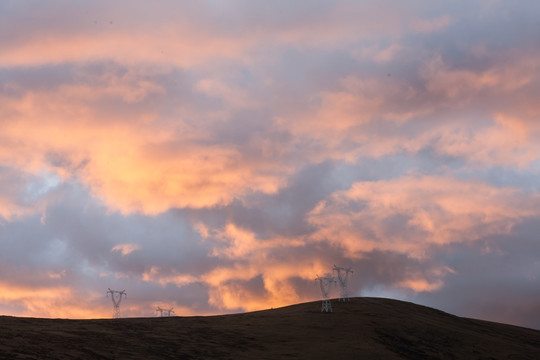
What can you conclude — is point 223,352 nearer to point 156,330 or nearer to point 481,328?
point 156,330

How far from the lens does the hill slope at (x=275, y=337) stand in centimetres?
8494

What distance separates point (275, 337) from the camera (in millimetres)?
110000

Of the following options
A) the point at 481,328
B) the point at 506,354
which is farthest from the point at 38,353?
the point at 481,328

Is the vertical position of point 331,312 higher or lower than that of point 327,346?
higher

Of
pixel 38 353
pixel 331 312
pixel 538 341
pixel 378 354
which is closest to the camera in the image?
pixel 38 353

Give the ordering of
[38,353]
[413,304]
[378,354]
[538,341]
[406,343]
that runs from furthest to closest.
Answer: [413,304] < [538,341] < [406,343] < [378,354] < [38,353]

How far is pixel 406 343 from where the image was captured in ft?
386

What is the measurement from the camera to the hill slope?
84.9m

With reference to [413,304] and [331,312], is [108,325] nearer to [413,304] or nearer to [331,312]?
[331,312]

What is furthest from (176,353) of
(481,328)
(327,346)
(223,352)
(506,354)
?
(481,328)

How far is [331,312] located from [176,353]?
56.3 m

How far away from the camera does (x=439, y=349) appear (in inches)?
4670

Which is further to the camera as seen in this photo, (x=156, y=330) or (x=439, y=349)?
(x=439, y=349)

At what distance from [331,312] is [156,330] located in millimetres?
46269
